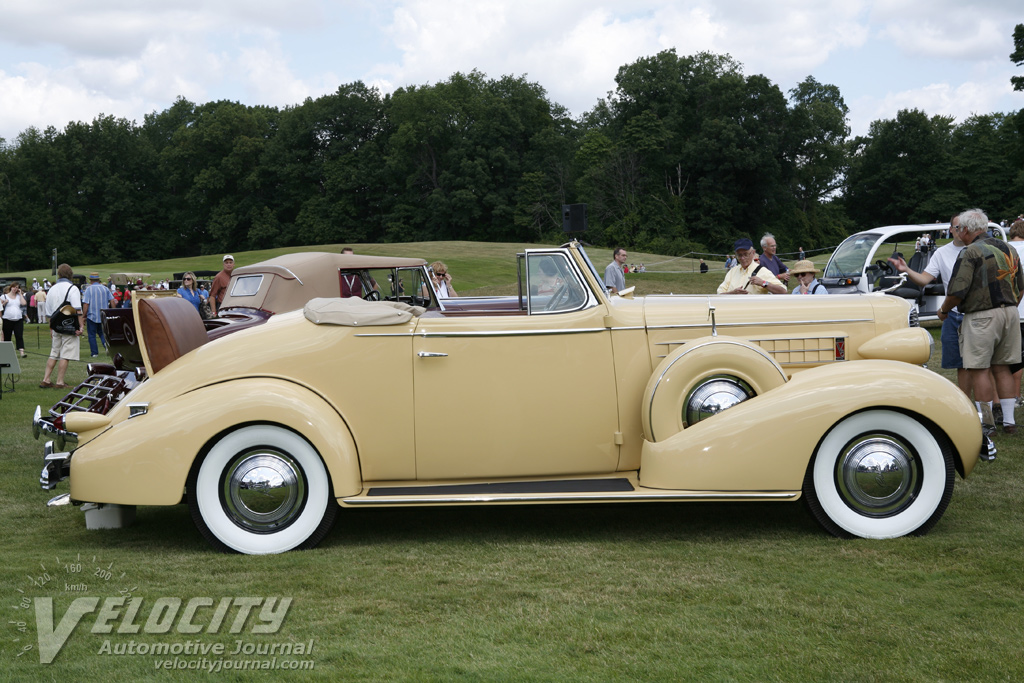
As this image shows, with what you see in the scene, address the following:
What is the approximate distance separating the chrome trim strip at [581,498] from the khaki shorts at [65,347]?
955cm

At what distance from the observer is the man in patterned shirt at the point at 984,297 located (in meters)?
7.02

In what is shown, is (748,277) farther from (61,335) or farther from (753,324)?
(61,335)

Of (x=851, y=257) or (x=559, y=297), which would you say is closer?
(x=559, y=297)

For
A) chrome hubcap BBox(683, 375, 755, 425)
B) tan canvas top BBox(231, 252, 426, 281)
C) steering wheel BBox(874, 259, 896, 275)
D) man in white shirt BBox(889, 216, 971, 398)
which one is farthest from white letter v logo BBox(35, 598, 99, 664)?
steering wheel BBox(874, 259, 896, 275)

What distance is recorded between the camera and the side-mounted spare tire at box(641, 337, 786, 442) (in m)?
4.86

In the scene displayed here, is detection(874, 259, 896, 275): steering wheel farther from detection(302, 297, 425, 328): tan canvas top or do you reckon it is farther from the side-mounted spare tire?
detection(302, 297, 425, 328): tan canvas top

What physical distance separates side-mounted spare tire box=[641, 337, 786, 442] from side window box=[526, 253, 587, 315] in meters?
0.70

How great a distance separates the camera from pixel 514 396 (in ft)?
16.4

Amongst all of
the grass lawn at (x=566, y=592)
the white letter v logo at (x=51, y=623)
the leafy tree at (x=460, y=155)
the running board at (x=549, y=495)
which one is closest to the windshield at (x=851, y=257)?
the grass lawn at (x=566, y=592)

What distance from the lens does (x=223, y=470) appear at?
475 centimetres

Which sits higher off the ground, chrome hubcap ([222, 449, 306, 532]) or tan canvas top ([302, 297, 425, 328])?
tan canvas top ([302, 297, 425, 328])

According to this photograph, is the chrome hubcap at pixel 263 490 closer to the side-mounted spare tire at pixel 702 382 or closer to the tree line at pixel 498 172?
the side-mounted spare tire at pixel 702 382

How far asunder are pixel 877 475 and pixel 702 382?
3.63ft

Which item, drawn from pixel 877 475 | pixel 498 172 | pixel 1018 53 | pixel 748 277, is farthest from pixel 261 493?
pixel 498 172
